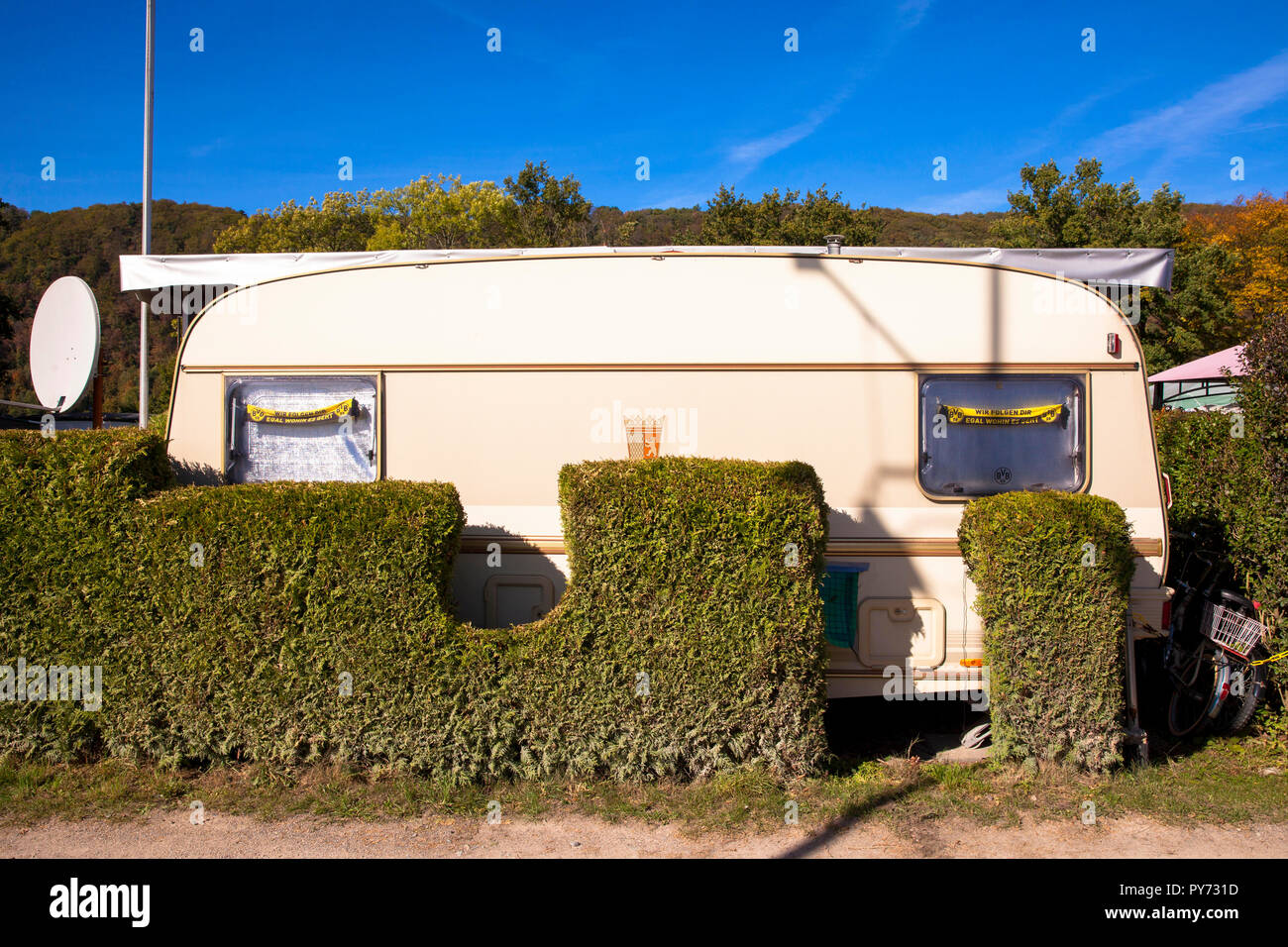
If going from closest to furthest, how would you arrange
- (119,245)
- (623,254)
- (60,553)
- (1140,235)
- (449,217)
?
(60,553), (623,254), (1140,235), (449,217), (119,245)

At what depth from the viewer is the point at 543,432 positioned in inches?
204

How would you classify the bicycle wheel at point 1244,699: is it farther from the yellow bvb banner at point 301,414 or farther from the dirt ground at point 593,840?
the yellow bvb banner at point 301,414

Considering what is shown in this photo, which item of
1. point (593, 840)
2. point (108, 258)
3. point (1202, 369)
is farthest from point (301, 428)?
point (108, 258)

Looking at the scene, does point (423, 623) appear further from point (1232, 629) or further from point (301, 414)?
point (1232, 629)

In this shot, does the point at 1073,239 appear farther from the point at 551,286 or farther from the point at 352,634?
the point at 352,634

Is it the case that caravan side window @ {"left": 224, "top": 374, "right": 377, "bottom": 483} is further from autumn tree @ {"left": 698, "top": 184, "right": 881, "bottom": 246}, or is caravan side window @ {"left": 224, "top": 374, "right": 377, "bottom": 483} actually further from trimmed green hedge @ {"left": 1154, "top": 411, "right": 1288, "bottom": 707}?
autumn tree @ {"left": 698, "top": 184, "right": 881, "bottom": 246}

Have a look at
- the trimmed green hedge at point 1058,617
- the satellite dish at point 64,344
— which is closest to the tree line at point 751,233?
the satellite dish at point 64,344

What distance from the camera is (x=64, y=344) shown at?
5.95 meters

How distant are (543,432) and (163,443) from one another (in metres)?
2.31

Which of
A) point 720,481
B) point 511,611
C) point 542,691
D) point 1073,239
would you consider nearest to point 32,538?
point 511,611

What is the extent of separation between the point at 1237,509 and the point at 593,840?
15.2ft

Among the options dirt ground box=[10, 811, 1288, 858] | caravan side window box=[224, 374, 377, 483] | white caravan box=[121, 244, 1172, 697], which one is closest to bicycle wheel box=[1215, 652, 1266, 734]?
white caravan box=[121, 244, 1172, 697]
